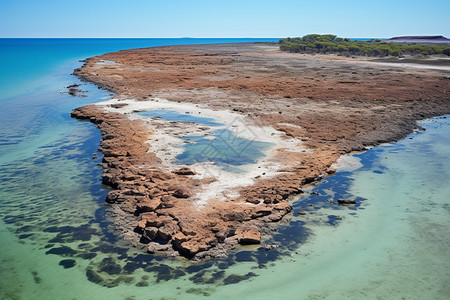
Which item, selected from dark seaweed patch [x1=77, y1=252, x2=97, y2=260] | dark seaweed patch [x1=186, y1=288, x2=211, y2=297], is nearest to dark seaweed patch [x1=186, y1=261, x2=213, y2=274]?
dark seaweed patch [x1=186, y1=288, x2=211, y2=297]

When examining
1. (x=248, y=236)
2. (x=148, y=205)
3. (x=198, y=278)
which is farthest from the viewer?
(x=148, y=205)

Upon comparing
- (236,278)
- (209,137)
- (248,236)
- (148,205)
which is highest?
(209,137)

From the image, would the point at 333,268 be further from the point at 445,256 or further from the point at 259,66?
the point at 259,66

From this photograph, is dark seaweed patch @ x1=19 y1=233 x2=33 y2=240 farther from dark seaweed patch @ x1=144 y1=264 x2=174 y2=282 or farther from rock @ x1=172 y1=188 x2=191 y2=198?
rock @ x1=172 y1=188 x2=191 y2=198

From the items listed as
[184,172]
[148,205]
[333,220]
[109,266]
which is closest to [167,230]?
[148,205]

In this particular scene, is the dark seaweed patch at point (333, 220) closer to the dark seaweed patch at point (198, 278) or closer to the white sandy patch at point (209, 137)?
the white sandy patch at point (209, 137)

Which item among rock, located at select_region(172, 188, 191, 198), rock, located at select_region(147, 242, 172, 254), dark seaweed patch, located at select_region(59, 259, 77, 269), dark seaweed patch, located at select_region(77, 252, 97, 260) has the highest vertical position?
rock, located at select_region(172, 188, 191, 198)

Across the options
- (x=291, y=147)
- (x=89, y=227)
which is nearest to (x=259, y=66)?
(x=291, y=147)

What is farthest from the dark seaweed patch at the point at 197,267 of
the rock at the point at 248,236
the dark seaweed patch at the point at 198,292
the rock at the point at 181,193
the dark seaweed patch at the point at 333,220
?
the dark seaweed patch at the point at 333,220

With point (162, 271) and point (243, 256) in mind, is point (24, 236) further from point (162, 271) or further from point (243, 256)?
point (243, 256)
